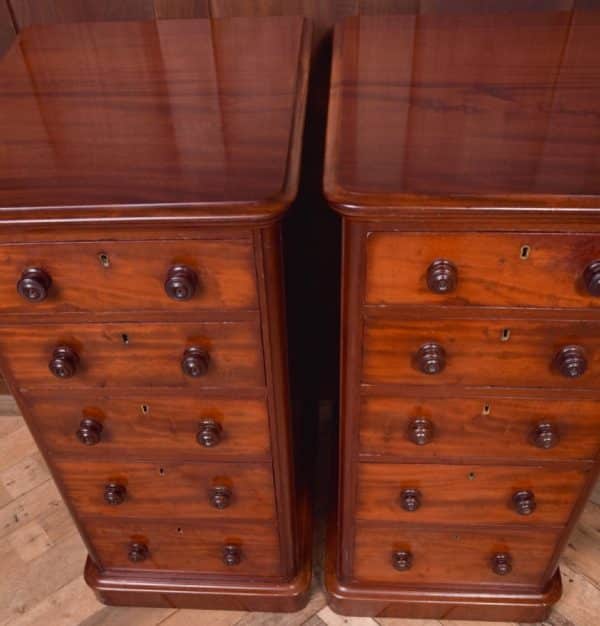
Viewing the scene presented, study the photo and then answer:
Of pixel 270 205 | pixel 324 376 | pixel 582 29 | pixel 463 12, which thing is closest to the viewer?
pixel 270 205

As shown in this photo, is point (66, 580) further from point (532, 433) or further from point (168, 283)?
point (532, 433)

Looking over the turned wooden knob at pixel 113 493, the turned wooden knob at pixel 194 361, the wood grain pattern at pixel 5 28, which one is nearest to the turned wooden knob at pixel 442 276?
the turned wooden knob at pixel 194 361

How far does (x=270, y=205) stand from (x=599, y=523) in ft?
3.77

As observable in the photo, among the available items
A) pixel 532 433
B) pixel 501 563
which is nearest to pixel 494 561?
pixel 501 563

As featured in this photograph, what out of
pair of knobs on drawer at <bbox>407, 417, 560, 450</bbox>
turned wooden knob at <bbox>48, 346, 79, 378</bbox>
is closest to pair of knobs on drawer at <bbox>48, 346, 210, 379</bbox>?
turned wooden knob at <bbox>48, 346, 79, 378</bbox>

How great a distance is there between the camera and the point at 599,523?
1.43m

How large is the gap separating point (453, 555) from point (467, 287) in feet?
1.96

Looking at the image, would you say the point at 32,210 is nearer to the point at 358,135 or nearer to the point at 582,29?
the point at 358,135

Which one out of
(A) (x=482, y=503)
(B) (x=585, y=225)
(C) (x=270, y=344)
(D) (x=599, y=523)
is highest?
(B) (x=585, y=225)

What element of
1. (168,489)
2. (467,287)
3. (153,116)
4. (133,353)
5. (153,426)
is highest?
(153,116)

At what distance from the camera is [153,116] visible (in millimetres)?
872

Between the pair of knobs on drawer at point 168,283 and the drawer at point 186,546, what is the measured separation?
52cm

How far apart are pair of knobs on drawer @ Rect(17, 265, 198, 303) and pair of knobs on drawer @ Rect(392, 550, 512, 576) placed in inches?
25.7

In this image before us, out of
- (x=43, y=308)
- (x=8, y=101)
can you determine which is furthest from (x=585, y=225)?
(x=8, y=101)
